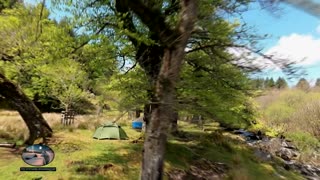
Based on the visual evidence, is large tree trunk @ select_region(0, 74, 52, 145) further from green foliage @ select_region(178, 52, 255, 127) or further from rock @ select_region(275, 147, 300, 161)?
rock @ select_region(275, 147, 300, 161)

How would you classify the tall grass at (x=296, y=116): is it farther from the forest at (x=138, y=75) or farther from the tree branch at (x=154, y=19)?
the tree branch at (x=154, y=19)

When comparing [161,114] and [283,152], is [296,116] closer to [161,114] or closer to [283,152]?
[283,152]

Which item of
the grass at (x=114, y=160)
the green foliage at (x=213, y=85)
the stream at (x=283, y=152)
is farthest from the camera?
the stream at (x=283, y=152)

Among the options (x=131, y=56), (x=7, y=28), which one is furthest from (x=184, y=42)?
(x=7, y=28)

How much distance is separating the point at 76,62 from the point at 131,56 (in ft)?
6.52

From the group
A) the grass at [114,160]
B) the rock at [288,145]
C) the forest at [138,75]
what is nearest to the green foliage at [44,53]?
the forest at [138,75]

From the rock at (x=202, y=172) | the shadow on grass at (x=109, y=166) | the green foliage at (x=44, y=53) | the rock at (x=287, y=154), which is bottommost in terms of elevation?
the rock at (x=287, y=154)

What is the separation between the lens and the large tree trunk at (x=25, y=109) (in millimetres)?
12469

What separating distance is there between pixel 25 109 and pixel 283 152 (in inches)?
762

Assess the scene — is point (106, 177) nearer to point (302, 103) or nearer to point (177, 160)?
point (177, 160)

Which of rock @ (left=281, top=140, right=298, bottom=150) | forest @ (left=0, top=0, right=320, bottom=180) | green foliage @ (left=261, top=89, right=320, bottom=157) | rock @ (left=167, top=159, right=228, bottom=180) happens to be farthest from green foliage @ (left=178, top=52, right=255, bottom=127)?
green foliage @ (left=261, top=89, right=320, bottom=157)
